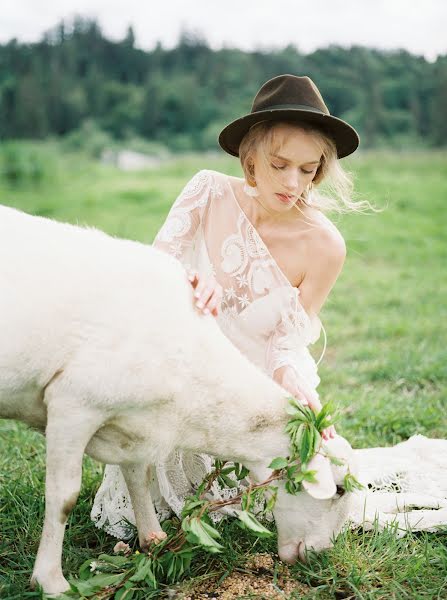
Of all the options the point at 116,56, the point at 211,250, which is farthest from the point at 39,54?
the point at 211,250

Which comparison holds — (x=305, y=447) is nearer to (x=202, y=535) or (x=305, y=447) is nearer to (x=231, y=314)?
(x=202, y=535)

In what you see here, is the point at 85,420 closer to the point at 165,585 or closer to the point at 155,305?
the point at 155,305

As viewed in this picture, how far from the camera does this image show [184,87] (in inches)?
1518

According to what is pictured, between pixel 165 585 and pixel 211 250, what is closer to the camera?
pixel 165 585

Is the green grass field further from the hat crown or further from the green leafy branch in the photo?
the hat crown

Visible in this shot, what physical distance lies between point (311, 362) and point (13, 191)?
1335 centimetres

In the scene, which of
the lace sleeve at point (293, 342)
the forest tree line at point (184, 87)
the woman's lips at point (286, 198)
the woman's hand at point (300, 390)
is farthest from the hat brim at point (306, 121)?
the forest tree line at point (184, 87)

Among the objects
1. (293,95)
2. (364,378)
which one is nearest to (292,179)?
(293,95)

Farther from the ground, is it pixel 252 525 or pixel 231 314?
pixel 231 314

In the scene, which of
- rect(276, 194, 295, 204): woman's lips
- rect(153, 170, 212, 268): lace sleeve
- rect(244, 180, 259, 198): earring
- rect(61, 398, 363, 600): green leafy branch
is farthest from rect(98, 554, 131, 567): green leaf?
rect(244, 180, 259, 198): earring

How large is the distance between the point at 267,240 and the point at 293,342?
56cm

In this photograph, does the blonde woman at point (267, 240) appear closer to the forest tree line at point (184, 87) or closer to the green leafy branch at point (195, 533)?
the green leafy branch at point (195, 533)

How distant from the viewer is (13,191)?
50.9 feet

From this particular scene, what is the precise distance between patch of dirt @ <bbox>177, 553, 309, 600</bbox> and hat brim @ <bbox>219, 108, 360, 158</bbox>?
194 cm
